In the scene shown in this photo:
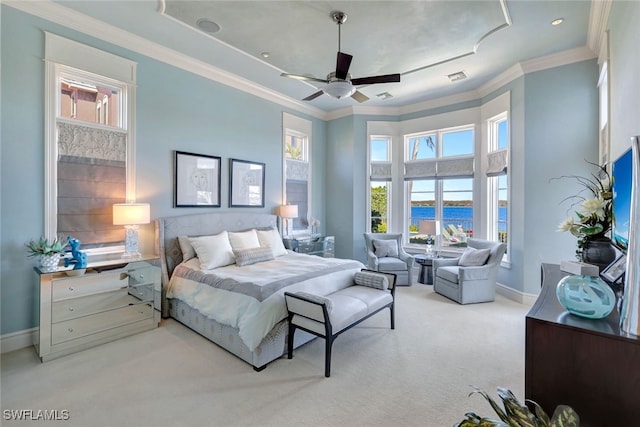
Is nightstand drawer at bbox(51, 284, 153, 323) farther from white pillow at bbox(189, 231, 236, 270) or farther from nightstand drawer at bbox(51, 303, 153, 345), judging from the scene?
white pillow at bbox(189, 231, 236, 270)

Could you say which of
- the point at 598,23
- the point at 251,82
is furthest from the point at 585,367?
the point at 251,82

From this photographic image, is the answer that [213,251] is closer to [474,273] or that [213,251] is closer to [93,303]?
[93,303]

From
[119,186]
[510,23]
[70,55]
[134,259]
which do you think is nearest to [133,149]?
[119,186]

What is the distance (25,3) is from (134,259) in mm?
2808

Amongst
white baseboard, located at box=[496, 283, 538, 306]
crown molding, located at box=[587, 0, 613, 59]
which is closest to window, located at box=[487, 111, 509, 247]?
white baseboard, located at box=[496, 283, 538, 306]

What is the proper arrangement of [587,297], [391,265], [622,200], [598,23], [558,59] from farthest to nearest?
[391,265] < [558,59] < [598,23] < [622,200] < [587,297]

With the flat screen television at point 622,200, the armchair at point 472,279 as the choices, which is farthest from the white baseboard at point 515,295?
the flat screen television at point 622,200

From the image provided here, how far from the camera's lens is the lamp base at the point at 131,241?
3451mm

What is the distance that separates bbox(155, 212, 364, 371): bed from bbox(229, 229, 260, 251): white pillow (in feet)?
0.16

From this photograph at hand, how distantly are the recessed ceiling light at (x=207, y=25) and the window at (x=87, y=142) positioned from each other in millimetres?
1099

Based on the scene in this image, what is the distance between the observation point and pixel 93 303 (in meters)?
2.89

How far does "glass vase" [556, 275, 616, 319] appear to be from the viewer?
1.24 metres

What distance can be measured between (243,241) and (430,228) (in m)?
3.36

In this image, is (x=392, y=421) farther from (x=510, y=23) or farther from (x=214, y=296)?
(x=510, y=23)
